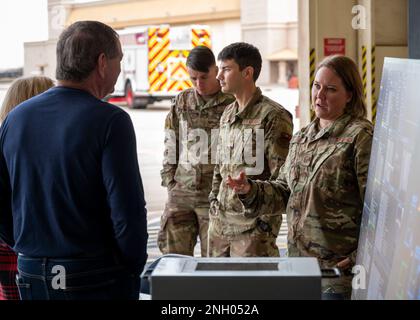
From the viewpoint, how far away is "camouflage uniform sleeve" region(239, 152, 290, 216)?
3189 mm

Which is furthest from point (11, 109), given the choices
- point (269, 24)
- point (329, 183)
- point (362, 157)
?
point (269, 24)

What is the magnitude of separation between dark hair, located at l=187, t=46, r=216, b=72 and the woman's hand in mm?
2431

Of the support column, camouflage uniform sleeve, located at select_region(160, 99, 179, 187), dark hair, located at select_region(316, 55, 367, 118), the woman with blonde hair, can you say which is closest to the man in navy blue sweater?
the woman with blonde hair

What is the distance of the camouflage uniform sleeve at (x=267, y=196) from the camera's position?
319cm

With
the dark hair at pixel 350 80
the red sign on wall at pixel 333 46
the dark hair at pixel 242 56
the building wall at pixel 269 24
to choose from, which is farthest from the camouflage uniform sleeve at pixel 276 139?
the building wall at pixel 269 24

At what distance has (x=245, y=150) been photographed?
445 cm

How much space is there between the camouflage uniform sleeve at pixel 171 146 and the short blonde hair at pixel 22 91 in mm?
1856

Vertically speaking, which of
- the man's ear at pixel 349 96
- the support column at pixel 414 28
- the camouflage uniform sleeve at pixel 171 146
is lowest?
the camouflage uniform sleeve at pixel 171 146

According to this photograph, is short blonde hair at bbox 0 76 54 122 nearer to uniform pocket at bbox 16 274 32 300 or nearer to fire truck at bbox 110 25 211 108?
uniform pocket at bbox 16 274 32 300

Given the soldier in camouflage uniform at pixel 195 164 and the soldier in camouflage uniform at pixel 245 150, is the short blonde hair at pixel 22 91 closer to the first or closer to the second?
the soldier in camouflage uniform at pixel 245 150

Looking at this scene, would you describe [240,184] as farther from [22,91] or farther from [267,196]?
[22,91]

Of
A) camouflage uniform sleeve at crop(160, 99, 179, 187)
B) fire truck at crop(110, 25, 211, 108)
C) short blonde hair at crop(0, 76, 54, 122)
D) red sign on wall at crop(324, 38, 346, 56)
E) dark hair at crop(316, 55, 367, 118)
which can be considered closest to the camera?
dark hair at crop(316, 55, 367, 118)

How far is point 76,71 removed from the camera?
2699 millimetres
